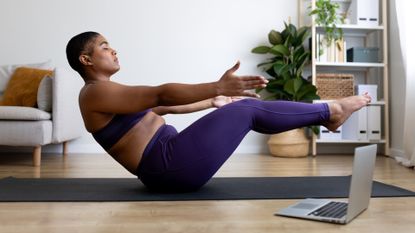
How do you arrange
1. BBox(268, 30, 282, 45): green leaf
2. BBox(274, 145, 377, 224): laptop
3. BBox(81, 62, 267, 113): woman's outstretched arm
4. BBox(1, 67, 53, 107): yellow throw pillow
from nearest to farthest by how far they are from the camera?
BBox(274, 145, 377, 224): laptop, BBox(81, 62, 267, 113): woman's outstretched arm, BBox(1, 67, 53, 107): yellow throw pillow, BBox(268, 30, 282, 45): green leaf

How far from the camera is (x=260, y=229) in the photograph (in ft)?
4.22

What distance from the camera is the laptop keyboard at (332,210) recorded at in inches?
54.9

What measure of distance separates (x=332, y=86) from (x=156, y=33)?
1765mm

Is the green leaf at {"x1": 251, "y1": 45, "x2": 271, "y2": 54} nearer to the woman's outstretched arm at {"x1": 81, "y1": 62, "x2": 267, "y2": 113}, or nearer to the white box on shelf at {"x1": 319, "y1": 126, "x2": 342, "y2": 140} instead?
the white box on shelf at {"x1": 319, "y1": 126, "x2": 342, "y2": 140}

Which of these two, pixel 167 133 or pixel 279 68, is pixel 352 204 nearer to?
pixel 167 133

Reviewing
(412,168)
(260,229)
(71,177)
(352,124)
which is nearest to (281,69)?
(352,124)

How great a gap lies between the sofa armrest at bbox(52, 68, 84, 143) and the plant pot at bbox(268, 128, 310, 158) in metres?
1.77

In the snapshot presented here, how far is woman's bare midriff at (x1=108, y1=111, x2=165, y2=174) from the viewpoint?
1.72 m

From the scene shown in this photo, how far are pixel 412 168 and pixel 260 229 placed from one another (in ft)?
6.60

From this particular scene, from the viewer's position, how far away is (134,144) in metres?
1.73

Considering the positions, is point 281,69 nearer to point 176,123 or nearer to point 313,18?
point 313,18

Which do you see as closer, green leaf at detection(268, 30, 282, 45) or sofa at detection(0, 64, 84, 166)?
sofa at detection(0, 64, 84, 166)

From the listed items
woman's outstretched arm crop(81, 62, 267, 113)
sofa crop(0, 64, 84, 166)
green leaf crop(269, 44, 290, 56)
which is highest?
green leaf crop(269, 44, 290, 56)

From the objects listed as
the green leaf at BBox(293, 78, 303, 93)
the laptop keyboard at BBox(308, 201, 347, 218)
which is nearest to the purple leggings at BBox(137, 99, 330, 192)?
the laptop keyboard at BBox(308, 201, 347, 218)
